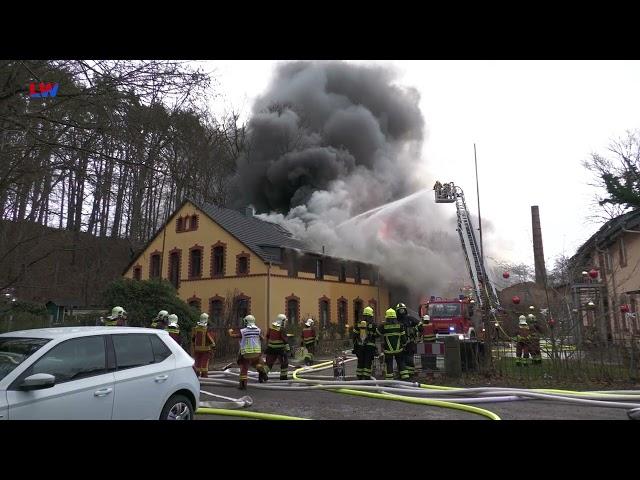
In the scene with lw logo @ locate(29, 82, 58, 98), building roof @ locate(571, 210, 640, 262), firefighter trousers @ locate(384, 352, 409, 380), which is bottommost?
firefighter trousers @ locate(384, 352, 409, 380)

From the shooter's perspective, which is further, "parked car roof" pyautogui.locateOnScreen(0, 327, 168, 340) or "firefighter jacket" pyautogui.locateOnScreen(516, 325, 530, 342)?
"firefighter jacket" pyautogui.locateOnScreen(516, 325, 530, 342)

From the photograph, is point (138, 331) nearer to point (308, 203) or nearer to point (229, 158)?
point (229, 158)

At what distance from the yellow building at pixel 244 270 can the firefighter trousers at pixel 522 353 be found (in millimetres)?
15010

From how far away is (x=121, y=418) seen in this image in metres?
4.49

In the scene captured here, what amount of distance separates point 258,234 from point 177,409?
24355 mm

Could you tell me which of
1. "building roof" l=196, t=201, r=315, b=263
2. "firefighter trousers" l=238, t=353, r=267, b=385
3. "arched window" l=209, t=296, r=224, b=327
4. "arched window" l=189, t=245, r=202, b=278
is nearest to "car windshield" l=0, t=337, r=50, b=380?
"firefighter trousers" l=238, t=353, r=267, b=385

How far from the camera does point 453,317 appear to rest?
17.9 m

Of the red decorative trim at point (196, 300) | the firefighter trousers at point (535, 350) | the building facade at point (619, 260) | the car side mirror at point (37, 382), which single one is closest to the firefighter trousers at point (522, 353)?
the firefighter trousers at point (535, 350)

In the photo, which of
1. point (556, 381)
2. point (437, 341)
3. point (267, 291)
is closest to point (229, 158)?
point (437, 341)

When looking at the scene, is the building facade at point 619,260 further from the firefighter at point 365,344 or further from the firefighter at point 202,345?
the firefighter at point 202,345

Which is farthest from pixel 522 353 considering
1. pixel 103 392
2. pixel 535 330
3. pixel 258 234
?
pixel 258 234

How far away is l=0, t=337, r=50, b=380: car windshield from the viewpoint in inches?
159

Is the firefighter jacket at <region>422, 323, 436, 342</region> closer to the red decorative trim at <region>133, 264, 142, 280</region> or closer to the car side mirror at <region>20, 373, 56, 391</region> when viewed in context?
the car side mirror at <region>20, 373, 56, 391</region>
